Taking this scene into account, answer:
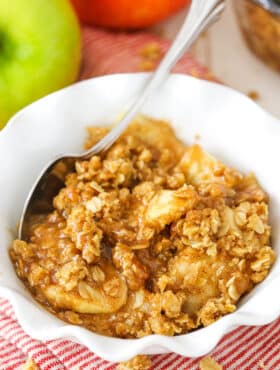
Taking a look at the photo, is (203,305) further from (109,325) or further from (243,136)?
(243,136)

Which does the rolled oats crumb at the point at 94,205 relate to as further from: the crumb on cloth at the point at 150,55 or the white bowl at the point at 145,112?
the crumb on cloth at the point at 150,55

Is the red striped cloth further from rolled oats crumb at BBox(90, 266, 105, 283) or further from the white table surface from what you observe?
the white table surface

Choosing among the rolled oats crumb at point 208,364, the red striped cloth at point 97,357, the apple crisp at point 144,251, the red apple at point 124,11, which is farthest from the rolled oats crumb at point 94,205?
the red apple at point 124,11

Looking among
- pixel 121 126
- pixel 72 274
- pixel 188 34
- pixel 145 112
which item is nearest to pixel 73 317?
pixel 72 274

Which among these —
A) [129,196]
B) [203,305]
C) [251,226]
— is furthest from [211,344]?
[129,196]

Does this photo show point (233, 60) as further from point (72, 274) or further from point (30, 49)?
point (72, 274)
